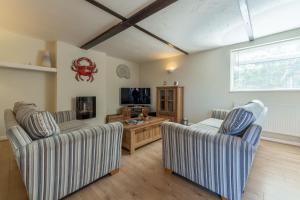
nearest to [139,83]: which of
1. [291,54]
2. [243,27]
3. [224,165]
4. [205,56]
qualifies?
[205,56]

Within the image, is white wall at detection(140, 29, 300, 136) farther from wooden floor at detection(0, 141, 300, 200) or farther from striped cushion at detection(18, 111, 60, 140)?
striped cushion at detection(18, 111, 60, 140)

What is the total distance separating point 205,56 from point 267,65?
145 cm

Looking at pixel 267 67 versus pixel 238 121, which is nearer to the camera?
pixel 238 121

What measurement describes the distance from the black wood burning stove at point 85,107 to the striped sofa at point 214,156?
3.05m

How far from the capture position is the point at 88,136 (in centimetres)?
164

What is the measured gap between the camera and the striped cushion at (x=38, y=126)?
1.42 meters

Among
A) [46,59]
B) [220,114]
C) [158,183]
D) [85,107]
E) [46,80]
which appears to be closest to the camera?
[158,183]

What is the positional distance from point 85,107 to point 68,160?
290cm

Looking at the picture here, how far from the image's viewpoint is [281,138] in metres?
3.15

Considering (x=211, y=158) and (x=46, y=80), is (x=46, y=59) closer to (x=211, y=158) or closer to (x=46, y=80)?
(x=46, y=80)

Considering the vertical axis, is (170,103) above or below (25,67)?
below

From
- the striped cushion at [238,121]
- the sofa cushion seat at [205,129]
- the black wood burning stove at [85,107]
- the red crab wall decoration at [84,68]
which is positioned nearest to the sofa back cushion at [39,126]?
the sofa cushion seat at [205,129]

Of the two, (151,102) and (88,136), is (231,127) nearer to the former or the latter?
(88,136)

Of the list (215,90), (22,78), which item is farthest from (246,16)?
(22,78)
